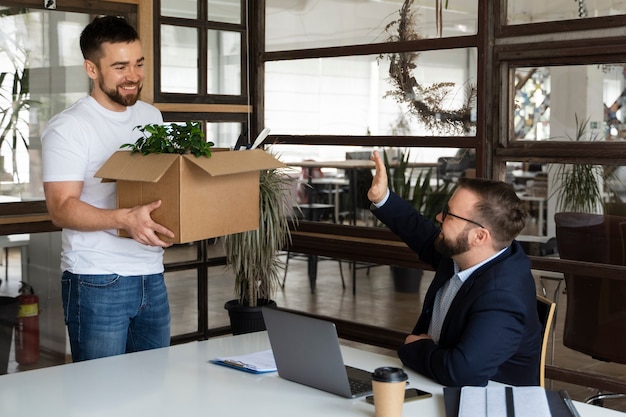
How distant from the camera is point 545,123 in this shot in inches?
151

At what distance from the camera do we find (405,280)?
4.54 metres

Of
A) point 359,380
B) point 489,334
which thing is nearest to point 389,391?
point 359,380

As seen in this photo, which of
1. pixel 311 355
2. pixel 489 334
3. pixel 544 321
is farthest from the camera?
pixel 544 321

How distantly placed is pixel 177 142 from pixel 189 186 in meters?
0.15

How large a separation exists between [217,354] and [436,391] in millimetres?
683

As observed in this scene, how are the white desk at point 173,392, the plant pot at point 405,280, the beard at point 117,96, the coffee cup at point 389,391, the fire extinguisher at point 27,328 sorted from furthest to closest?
the plant pot at point 405,280, the fire extinguisher at point 27,328, the beard at point 117,96, the white desk at point 173,392, the coffee cup at point 389,391

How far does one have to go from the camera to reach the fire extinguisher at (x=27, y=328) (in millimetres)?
4297

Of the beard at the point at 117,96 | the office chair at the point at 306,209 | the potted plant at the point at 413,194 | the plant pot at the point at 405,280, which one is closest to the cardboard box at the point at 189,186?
the beard at the point at 117,96

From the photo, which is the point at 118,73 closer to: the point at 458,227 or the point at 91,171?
the point at 91,171

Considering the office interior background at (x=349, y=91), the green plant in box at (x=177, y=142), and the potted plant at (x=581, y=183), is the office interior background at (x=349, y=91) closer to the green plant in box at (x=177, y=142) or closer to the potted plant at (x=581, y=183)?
the potted plant at (x=581, y=183)

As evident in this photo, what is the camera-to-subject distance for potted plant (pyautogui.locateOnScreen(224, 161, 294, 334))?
15.2ft

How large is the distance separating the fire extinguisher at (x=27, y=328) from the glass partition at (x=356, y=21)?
1.88m

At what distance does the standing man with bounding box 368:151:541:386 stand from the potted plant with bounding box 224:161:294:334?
78.8 inches

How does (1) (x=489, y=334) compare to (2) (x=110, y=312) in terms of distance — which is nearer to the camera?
(1) (x=489, y=334)
